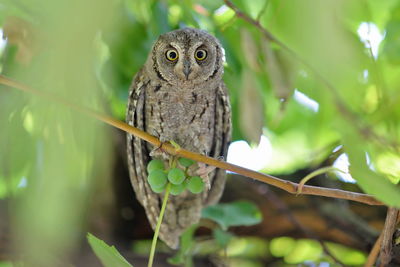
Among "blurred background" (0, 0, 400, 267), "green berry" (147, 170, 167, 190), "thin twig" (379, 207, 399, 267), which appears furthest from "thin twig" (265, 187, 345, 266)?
"green berry" (147, 170, 167, 190)

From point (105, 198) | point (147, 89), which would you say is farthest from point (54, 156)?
point (105, 198)

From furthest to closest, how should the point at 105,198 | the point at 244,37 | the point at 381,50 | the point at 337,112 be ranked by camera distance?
the point at 105,198, the point at 381,50, the point at 244,37, the point at 337,112

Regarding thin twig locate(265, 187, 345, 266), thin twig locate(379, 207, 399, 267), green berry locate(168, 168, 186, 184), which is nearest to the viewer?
thin twig locate(379, 207, 399, 267)

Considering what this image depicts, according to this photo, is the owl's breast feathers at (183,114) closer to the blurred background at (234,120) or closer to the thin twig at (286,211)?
the blurred background at (234,120)

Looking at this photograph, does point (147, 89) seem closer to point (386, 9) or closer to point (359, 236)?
point (386, 9)

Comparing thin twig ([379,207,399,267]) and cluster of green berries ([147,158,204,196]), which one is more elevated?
cluster of green berries ([147,158,204,196])

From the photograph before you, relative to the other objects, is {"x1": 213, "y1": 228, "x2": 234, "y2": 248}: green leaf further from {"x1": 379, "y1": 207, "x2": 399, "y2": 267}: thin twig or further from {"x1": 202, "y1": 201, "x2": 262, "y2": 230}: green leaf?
{"x1": 379, "y1": 207, "x2": 399, "y2": 267}: thin twig

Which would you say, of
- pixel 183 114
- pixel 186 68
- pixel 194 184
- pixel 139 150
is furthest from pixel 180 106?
pixel 194 184
